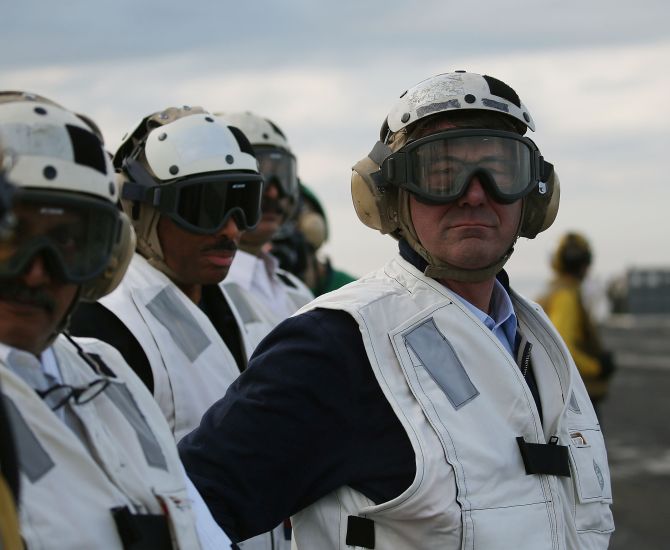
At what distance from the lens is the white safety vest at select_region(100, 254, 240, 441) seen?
468 centimetres

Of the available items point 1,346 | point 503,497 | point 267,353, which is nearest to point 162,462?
point 1,346

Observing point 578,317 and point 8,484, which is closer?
point 8,484

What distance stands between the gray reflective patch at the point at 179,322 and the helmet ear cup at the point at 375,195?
908 millimetres

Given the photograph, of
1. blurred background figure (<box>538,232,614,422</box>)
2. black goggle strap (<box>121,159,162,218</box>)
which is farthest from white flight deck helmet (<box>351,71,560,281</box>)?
blurred background figure (<box>538,232,614,422</box>)

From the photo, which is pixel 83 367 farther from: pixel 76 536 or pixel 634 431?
pixel 634 431

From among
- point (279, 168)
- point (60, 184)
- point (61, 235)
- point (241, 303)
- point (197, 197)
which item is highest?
point (279, 168)

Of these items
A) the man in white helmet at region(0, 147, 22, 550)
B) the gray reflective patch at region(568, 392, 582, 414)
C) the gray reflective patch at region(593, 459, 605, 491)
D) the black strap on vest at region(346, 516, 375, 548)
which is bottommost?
the black strap on vest at region(346, 516, 375, 548)

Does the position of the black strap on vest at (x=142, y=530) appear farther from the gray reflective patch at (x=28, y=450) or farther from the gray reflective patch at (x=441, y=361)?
the gray reflective patch at (x=441, y=361)

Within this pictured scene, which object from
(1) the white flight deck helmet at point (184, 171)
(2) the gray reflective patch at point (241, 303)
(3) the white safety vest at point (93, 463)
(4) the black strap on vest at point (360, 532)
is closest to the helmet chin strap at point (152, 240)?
(1) the white flight deck helmet at point (184, 171)

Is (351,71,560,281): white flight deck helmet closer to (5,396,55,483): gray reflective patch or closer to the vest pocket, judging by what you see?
the vest pocket

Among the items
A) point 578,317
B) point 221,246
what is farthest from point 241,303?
point 578,317

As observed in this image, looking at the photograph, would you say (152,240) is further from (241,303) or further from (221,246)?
(241,303)

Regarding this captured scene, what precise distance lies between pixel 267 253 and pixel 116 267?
3.51 meters

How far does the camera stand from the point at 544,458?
383 cm
